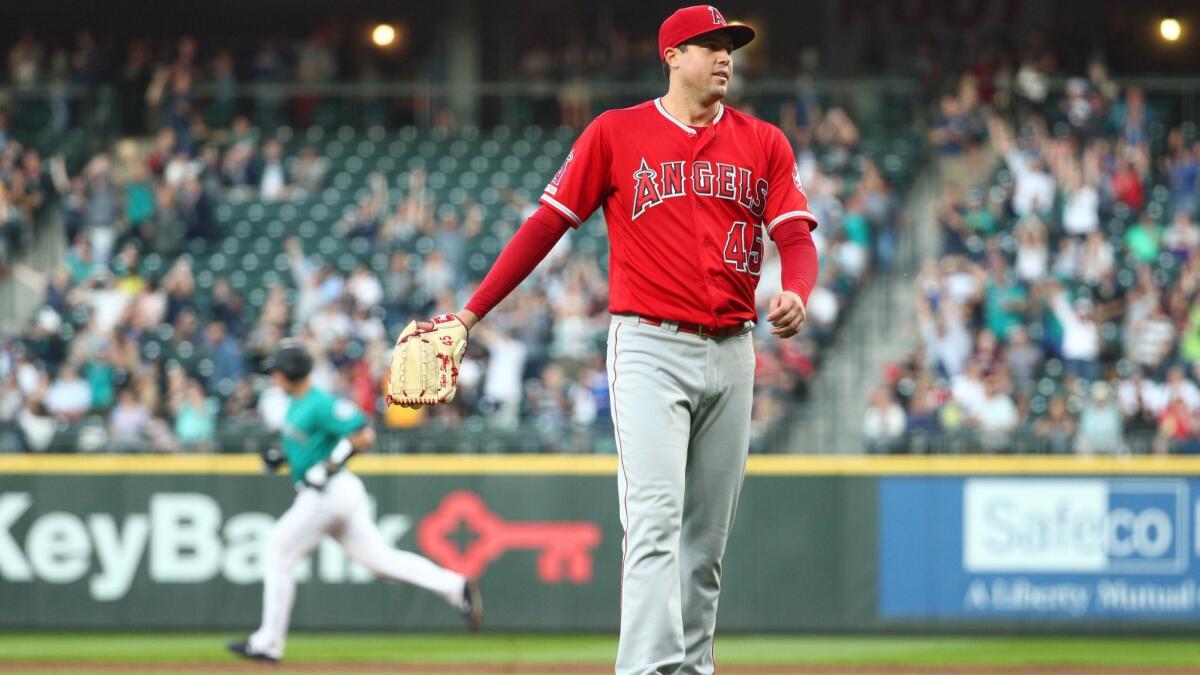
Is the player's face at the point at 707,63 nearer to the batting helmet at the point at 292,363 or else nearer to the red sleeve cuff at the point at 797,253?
the red sleeve cuff at the point at 797,253

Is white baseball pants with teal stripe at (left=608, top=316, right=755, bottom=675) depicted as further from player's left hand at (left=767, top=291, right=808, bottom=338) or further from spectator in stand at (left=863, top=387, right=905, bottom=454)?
spectator in stand at (left=863, top=387, right=905, bottom=454)

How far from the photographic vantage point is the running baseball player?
9312 millimetres

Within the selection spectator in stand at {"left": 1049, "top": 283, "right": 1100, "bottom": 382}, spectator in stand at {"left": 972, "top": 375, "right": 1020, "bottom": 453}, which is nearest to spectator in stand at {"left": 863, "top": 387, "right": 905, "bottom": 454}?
spectator in stand at {"left": 972, "top": 375, "right": 1020, "bottom": 453}

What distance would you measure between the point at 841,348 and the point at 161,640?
21.9ft

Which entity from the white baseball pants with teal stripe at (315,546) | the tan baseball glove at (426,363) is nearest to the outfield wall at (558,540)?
the white baseball pants with teal stripe at (315,546)

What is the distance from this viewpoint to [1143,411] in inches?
525

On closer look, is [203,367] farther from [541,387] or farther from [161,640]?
[161,640]

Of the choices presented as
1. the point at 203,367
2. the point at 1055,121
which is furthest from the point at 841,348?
the point at 203,367

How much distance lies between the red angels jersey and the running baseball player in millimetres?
Answer: 4421

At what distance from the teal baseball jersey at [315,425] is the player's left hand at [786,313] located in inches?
193

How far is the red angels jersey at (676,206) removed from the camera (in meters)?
5.03

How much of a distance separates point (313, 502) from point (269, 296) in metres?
6.63

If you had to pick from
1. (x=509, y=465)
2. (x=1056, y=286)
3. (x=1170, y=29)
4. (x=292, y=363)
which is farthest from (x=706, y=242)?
(x=1170, y=29)

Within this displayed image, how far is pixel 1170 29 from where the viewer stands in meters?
21.2
